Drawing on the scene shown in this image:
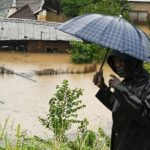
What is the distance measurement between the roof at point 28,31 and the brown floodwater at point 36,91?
79cm

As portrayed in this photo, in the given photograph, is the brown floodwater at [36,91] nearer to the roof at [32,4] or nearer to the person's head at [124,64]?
the roof at [32,4]

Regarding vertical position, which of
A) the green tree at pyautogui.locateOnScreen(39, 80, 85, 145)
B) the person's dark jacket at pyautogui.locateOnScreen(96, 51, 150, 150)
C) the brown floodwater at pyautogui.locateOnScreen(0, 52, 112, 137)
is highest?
the person's dark jacket at pyautogui.locateOnScreen(96, 51, 150, 150)

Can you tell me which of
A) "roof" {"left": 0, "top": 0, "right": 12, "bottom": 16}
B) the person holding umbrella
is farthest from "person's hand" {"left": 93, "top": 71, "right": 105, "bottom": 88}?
"roof" {"left": 0, "top": 0, "right": 12, "bottom": 16}

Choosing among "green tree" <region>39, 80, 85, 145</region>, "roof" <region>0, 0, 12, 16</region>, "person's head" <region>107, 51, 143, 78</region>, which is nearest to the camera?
"person's head" <region>107, 51, 143, 78</region>

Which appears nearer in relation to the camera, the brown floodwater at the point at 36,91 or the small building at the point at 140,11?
the brown floodwater at the point at 36,91

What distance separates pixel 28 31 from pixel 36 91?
21.3 ft

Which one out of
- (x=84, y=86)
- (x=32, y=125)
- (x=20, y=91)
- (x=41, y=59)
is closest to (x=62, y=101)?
(x=32, y=125)

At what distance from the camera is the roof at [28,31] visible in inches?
830

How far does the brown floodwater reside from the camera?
12.4 meters

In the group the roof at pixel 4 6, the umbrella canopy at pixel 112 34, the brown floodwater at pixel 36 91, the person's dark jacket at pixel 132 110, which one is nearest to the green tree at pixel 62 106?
the umbrella canopy at pixel 112 34

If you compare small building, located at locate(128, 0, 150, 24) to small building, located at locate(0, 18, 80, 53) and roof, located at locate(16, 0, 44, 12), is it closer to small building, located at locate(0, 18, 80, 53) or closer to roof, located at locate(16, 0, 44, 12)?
roof, located at locate(16, 0, 44, 12)

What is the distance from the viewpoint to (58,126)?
552 centimetres

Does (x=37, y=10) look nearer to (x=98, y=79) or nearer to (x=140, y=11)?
(x=140, y=11)

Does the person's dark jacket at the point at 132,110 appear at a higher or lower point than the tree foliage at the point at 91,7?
A: higher
